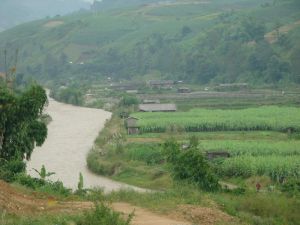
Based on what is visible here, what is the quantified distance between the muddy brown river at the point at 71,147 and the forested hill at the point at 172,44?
28627mm

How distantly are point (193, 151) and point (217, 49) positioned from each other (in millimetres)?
72563

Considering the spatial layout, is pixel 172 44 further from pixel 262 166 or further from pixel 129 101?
pixel 262 166

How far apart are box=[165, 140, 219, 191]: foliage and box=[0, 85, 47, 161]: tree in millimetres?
5860

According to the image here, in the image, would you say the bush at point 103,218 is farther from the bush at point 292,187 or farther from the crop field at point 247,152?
the crop field at point 247,152

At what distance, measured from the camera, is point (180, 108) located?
59719 millimetres

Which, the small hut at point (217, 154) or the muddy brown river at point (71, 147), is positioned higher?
the small hut at point (217, 154)

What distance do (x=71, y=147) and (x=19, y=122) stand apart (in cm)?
1815

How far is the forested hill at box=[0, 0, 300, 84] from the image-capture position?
89.4 metres

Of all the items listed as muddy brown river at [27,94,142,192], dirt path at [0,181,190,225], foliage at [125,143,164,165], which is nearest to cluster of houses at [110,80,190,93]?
muddy brown river at [27,94,142,192]

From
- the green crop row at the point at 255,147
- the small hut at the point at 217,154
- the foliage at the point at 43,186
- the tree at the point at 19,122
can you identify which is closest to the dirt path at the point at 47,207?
the foliage at the point at 43,186

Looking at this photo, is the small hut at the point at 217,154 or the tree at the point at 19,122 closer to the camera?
the tree at the point at 19,122

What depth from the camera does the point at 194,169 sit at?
80.5 ft

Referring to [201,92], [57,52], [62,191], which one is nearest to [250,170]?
[62,191]

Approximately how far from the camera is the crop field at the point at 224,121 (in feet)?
151
